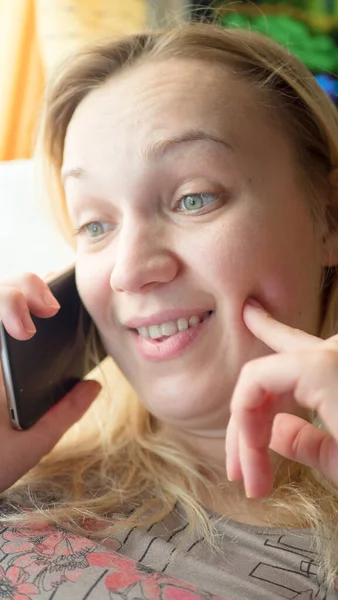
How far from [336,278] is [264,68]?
1.10 feet

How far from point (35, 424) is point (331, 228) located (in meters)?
0.54

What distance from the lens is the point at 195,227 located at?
925 mm

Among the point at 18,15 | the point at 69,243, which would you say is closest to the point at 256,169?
the point at 69,243

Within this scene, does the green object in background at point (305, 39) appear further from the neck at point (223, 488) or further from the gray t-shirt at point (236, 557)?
the gray t-shirt at point (236, 557)

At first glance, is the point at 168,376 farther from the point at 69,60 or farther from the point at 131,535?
the point at 69,60

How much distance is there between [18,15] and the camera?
5.26 ft

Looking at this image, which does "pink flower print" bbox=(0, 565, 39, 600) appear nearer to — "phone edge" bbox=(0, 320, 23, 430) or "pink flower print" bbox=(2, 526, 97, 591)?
"pink flower print" bbox=(2, 526, 97, 591)

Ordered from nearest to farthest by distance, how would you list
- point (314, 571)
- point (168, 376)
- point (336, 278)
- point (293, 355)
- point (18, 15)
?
point (293, 355), point (314, 571), point (168, 376), point (336, 278), point (18, 15)

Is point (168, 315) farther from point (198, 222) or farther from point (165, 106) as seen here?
point (165, 106)

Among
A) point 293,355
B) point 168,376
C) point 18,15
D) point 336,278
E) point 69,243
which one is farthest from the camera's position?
point 18,15

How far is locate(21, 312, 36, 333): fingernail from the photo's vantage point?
929 mm

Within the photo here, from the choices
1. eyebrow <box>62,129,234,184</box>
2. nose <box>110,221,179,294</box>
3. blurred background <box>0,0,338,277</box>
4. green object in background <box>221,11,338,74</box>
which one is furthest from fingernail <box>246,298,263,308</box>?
green object in background <box>221,11,338,74</box>

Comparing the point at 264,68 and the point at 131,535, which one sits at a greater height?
the point at 264,68

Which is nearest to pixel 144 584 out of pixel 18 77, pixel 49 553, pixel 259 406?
pixel 49 553
